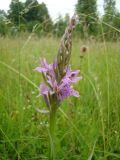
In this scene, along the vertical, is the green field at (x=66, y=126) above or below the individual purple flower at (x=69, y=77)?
below

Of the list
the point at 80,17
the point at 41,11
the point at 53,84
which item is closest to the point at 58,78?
the point at 53,84

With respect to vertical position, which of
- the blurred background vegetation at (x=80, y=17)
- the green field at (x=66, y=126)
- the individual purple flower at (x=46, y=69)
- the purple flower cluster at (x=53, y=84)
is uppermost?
the blurred background vegetation at (x=80, y=17)

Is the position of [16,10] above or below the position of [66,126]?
above

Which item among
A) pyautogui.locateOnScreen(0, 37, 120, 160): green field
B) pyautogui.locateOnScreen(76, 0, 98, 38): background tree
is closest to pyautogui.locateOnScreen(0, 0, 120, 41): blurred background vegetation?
pyautogui.locateOnScreen(76, 0, 98, 38): background tree

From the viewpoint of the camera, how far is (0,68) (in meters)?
3.43

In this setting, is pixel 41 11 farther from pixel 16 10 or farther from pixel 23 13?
pixel 23 13

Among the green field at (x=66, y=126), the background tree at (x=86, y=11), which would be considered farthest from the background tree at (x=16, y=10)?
the background tree at (x=86, y=11)

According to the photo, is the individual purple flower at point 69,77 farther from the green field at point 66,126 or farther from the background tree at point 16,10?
the background tree at point 16,10

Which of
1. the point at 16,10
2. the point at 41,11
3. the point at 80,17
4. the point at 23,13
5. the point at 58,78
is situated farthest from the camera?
the point at 41,11

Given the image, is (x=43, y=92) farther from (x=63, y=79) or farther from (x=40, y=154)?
(x=40, y=154)

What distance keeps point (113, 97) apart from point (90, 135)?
645 millimetres

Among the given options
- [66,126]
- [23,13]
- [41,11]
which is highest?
[41,11]

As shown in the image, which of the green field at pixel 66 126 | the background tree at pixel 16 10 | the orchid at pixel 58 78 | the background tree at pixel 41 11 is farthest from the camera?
the background tree at pixel 16 10

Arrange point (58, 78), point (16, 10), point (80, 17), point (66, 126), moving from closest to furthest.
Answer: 1. point (58, 78)
2. point (66, 126)
3. point (16, 10)
4. point (80, 17)
